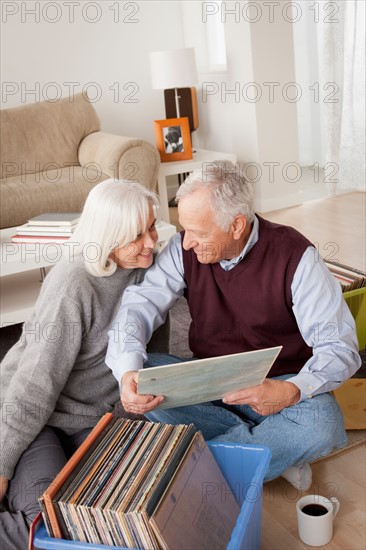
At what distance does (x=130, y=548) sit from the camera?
1.33m

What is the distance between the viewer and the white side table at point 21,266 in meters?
2.83

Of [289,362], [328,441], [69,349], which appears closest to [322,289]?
[289,362]

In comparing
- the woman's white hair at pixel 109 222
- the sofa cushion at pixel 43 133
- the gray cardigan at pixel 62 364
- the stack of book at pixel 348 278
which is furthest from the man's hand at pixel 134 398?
the sofa cushion at pixel 43 133

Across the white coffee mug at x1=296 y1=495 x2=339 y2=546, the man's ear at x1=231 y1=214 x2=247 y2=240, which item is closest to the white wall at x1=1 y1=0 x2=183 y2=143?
the man's ear at x1=231 y1=214 x2=247 y2=240

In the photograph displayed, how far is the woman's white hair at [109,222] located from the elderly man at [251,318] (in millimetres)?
109

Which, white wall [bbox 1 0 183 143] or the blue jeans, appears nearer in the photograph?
the blue jeans

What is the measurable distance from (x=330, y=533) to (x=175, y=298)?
71cm

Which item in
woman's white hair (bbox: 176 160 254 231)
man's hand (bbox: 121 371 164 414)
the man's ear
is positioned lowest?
man's hand (bbox: 121 371 164 414)

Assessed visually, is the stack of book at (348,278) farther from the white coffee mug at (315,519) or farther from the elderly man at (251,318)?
the white coffee mug at (315,519)

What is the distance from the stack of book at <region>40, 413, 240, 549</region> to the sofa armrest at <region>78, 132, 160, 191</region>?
270 centimetres

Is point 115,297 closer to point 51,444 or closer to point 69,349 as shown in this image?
point 69,349

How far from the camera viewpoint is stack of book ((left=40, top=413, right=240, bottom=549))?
1315 mm

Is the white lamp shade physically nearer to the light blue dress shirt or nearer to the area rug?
the area rug

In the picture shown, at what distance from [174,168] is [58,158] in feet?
2.42
